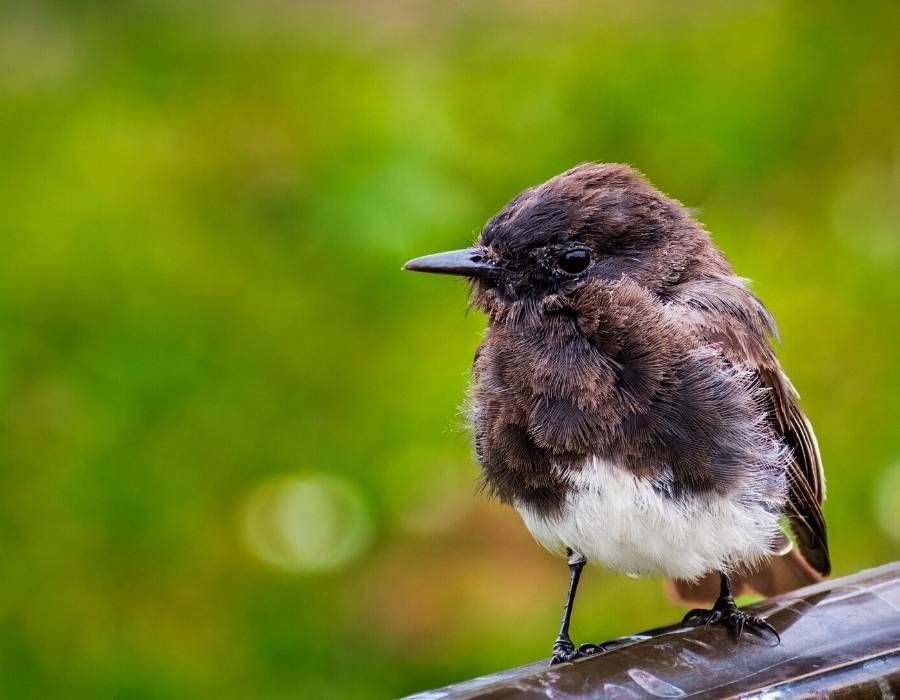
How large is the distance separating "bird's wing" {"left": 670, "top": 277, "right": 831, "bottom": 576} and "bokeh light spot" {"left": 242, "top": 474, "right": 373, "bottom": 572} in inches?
61.1

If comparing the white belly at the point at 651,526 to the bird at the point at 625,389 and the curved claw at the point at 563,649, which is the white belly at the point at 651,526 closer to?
the bird at the point at 625,389

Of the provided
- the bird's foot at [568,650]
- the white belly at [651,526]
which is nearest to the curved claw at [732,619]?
the white belly at [651,526]

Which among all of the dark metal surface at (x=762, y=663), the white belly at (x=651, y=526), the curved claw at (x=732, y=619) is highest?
the white belly at (x=651, y=526)

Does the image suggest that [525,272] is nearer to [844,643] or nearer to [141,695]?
[844,643]

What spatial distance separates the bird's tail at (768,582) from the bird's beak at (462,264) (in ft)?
3.36

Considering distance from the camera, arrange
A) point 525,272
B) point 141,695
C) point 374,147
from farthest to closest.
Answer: point 374,147 < point 141,695 < point 525,272

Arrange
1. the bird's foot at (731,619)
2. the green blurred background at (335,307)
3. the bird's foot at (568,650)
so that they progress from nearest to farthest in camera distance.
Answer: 1. the bird's foot at (731,619)
2. the bird's foot at (568,650)
3. the green blurred background at (335,307)

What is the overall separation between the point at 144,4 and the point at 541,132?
8.53 ft

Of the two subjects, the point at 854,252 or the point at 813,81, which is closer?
the point at 854,252

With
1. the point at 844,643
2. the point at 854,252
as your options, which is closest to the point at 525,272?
the point at 844,643

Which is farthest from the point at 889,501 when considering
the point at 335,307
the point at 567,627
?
Answer: the point at 335,307

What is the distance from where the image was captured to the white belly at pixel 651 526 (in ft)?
10.7

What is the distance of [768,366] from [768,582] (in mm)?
675

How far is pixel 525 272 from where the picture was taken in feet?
11.5
